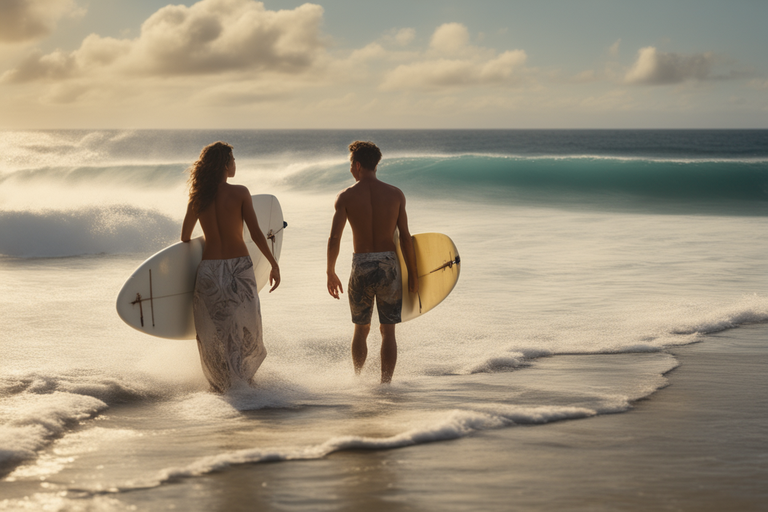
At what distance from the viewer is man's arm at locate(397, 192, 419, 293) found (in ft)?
12.8

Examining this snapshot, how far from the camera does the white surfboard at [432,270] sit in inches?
169

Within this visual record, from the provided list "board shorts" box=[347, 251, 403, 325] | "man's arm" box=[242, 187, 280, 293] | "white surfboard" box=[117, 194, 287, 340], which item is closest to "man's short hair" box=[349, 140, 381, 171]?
"board shorts" box=[347, 251, 403, 325]

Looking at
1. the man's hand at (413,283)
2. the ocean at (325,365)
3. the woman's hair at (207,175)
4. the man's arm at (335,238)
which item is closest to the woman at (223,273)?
the woman's hair at (207,175)

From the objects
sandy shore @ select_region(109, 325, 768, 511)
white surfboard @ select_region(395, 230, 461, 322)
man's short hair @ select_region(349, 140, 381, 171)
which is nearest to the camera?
sandy shore @ select_region(109, 325, 768, 511)

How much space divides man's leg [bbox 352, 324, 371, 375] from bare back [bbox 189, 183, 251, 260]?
0.78 metres

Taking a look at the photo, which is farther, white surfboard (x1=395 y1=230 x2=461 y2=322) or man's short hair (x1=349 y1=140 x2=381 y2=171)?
white surfboard (x1=395 y1=230 x2=461 y2=322)

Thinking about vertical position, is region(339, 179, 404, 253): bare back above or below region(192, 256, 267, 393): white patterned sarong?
above

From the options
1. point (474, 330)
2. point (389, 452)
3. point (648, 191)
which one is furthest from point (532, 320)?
point (648, 191)

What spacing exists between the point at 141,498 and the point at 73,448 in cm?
68

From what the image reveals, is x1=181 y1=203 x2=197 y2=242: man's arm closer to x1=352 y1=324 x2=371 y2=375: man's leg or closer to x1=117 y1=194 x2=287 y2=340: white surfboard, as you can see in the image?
x1=117 y1=194 x2=287 y2=340: white surfboard

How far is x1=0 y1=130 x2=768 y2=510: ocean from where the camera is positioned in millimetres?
2602

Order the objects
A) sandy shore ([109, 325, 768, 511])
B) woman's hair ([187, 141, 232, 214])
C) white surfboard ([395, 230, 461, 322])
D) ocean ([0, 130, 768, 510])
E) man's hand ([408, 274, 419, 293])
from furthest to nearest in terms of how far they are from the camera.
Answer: white surfboard ([395, 230, 461, 322])
man's hand ([408, 274, 419, 293])
woman's hair ([187, 141, 232, 214])
ocean ([0, 130, 768, 510])
sandy shore ([109, 325, 768, 511])

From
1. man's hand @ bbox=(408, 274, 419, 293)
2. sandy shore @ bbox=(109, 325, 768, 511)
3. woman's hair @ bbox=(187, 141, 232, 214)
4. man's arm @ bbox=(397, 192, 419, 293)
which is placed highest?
woman's hair @ bbox=(187, 141, 232, 214)

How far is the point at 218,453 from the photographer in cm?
281
